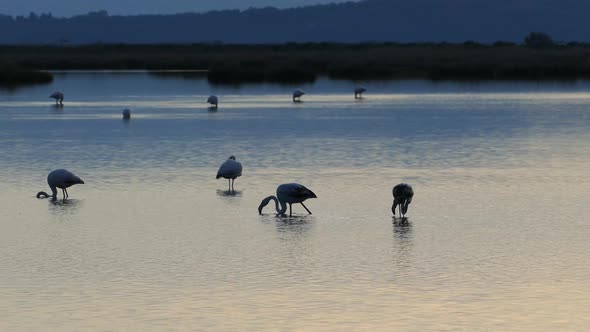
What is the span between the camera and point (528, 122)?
124 feet

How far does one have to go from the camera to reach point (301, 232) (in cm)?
1606

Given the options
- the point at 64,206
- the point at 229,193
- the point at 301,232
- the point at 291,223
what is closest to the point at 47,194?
the point at 64,206

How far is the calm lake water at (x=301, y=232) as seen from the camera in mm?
11242

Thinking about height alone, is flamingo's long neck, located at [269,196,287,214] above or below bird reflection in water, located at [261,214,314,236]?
above

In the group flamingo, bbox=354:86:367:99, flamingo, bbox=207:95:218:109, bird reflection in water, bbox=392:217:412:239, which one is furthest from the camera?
flamingo, bbox=354:86:367:99

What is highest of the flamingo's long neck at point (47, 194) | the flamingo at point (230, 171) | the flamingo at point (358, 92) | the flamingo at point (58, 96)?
the flamingo at point (230, 171)

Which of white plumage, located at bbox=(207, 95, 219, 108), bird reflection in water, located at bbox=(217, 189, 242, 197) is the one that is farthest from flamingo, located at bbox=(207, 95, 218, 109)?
bird reflection in water, located at bbox=(217, 189, 242, 197)

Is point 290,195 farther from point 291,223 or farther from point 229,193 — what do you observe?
point 229,193

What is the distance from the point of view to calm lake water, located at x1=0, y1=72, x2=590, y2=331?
11.2m

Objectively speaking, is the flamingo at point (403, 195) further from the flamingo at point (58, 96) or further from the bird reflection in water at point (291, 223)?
the flamingo at point (58, 96)

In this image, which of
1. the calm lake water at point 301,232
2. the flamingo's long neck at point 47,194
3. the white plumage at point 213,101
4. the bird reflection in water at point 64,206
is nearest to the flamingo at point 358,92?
the white plumage at point 213,101

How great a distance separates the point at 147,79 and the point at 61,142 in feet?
160

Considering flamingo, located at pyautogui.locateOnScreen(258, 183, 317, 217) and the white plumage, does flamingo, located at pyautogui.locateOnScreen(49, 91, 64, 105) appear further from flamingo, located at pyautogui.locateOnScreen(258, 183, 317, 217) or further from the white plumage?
flamingo, located at pyautogui.locateOnScreen(258, 183, 317, 217)

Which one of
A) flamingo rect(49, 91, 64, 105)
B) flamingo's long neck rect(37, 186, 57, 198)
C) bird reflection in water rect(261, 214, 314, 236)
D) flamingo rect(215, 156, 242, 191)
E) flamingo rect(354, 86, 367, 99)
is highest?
flamingo rect(215, 156, 242, 191)
